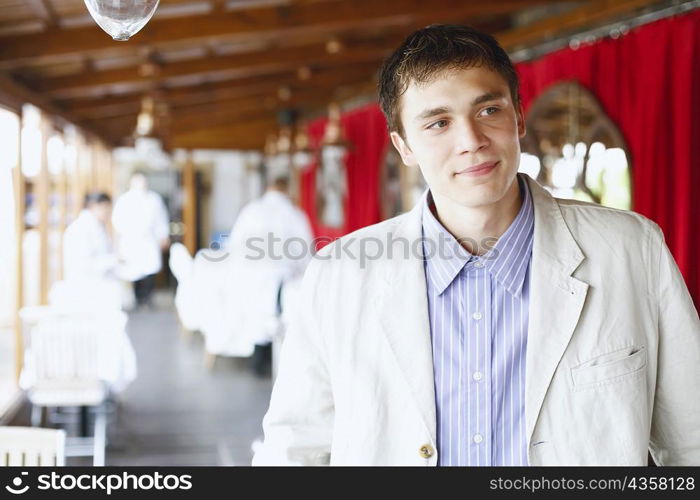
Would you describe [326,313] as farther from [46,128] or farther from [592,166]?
[46,128]

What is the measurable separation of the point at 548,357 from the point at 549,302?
87 mm

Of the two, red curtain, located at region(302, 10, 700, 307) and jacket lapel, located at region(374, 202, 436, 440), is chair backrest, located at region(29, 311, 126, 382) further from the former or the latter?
jacket lapel, located at region(374, 202, 436, 440)

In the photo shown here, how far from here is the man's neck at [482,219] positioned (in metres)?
1.27

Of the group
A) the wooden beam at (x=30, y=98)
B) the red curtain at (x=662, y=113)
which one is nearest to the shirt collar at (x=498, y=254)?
the red curtain at (x=662, y=113)

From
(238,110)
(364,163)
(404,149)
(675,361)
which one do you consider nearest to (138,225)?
(238,110)

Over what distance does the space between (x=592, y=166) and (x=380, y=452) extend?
3073 mm

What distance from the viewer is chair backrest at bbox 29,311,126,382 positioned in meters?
4.06

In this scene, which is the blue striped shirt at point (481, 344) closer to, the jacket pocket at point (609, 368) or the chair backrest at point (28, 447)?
the jacket pocket at point (609, 368)

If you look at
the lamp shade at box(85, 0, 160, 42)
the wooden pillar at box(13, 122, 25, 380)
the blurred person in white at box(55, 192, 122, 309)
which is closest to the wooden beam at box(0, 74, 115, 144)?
the wooden pillar at box(13, 122, 25, 380)

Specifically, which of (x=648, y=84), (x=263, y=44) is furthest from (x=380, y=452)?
(x=263, y=44)

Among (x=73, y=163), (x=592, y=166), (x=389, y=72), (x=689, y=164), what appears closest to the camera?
(x=389, y=72)

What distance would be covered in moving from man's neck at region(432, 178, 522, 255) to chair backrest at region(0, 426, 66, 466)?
1359 millimetres

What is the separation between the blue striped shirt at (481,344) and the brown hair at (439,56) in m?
0.24

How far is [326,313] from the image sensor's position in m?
1.25
